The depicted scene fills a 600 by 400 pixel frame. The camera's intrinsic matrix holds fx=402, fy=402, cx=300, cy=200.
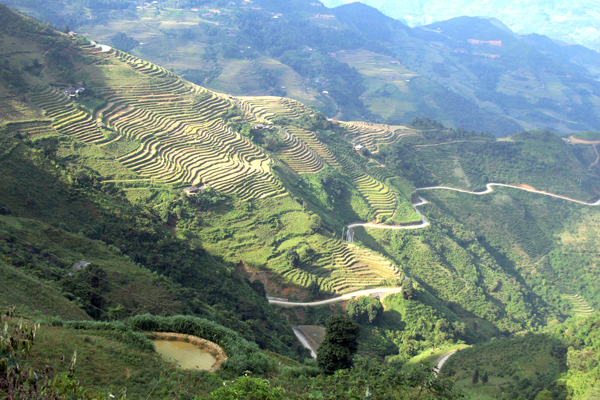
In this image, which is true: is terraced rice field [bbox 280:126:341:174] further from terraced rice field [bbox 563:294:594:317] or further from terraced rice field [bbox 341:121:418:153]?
terraced rice field [bbox 563:294:594:317]

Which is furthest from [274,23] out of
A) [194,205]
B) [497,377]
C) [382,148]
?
[497,377]

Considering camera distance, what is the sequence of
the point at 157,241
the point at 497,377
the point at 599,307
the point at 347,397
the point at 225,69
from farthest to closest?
the point at 225,69 → the point at 599,307 → the point at 157,241 → the point at 497,377 → the point at 347,397

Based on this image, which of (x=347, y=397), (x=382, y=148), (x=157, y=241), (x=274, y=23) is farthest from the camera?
(x=274, y=23)

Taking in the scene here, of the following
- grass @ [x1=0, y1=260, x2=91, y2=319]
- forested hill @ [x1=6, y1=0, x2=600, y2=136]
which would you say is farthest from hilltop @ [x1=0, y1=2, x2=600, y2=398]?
forested hill @ [x1=6, y1=0, x2=600, y2=136]

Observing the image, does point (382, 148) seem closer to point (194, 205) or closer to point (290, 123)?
point (290, 123)

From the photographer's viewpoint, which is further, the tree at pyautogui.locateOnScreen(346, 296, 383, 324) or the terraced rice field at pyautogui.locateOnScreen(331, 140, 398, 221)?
the terraced rice field at pyautogui.locateOnScreen(331, 140, 398, 221)

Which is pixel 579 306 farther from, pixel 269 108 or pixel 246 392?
pixel 246 392

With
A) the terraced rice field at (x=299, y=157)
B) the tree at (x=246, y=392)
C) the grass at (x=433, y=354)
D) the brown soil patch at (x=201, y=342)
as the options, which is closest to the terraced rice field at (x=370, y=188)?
the terraced rice field at (x=299, y=157)

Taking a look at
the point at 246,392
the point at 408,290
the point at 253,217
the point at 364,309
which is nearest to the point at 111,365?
the point at 246,392
